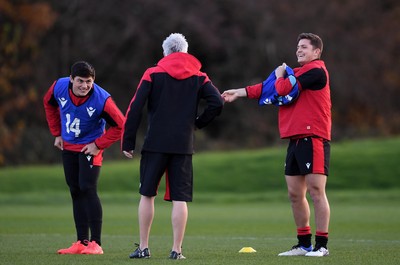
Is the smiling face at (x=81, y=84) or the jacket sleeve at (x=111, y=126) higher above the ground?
the smiling face at (x=81, y=84)

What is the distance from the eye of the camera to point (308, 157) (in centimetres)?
1069

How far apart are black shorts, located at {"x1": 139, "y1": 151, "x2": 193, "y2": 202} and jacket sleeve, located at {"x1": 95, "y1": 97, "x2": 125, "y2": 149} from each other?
1.08m

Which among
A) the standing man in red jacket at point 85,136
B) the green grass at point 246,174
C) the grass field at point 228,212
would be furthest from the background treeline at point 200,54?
the standing man in red jacket at point 85,136

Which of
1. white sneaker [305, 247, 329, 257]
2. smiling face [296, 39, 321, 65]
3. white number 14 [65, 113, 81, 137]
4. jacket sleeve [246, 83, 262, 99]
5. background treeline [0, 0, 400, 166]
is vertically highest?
background treeline [0, 0, 400, 166]

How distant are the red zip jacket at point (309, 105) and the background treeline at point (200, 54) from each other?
22.9m

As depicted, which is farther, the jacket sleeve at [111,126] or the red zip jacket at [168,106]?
the jacket sleeve at [111,126]

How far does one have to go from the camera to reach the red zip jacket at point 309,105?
35.1ft

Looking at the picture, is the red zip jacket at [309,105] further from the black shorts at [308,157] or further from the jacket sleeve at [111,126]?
the jacket sleeve at [111,126]

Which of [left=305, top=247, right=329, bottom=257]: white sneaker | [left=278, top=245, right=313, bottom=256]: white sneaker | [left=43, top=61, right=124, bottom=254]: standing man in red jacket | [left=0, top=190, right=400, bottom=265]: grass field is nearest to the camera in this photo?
[left=0, top=190, right=400, bottom=265]: grass field

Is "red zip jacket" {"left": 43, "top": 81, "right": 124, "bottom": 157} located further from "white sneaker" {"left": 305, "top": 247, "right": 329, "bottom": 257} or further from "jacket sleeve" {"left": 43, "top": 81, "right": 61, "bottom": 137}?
"white sneaker" {"left": 305, "top": 247, "right": 329, "bottom": 257}

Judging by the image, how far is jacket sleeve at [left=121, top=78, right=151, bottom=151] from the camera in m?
10.2

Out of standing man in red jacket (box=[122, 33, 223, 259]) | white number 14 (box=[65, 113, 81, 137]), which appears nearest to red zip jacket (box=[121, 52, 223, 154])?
standing man in red jacket (box=[122, 33, 223, 259])

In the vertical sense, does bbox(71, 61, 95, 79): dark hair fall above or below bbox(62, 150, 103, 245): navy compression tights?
above

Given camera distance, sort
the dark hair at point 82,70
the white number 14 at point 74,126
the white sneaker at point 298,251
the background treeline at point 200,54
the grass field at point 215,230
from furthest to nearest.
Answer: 1. the background treeline at point 200,54
2. the white number 14 at point 74,126
3. the dark hair at point 82,70
4. the white sneaker at point 298,251
5. the grass field at point 215,230
